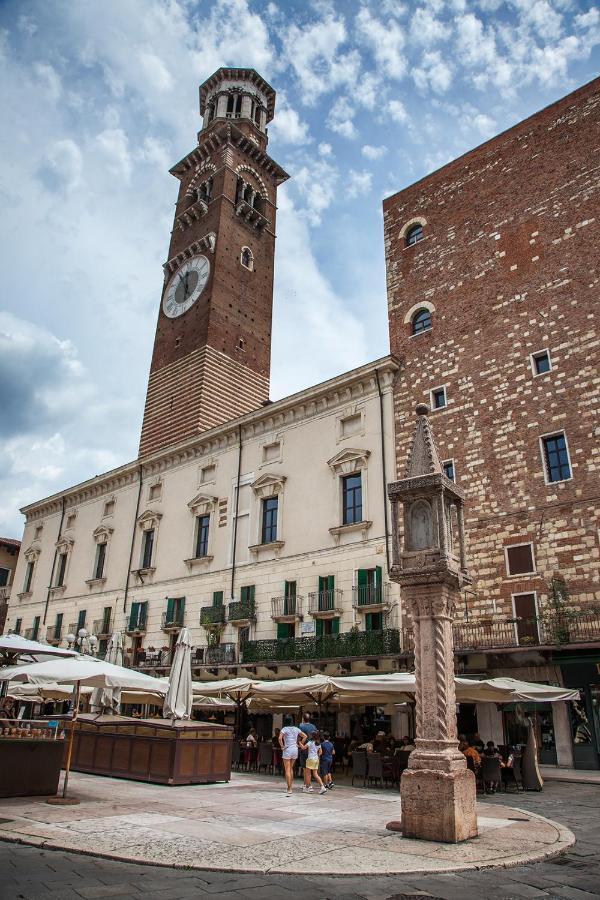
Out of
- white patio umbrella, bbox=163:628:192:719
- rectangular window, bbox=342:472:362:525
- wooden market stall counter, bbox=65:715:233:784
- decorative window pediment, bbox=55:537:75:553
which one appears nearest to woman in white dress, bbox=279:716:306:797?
wooden market stall counter, bbox=65:715:233:784

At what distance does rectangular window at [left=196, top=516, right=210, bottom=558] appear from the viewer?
98.8ft

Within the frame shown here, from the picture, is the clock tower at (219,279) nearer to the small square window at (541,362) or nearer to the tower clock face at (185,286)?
the tower clock face at (185,286)

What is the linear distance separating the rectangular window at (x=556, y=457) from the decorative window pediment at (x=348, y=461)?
645cm

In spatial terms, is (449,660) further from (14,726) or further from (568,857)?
(14,726)

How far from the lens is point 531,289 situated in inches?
945

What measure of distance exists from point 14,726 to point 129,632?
68.4 feet

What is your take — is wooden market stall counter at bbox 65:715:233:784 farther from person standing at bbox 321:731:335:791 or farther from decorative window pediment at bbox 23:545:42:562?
decorative window pediment at bbox 23:545:42:562

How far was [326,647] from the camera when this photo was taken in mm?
22969

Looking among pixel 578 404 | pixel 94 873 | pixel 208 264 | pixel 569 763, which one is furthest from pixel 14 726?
pixel 208 264

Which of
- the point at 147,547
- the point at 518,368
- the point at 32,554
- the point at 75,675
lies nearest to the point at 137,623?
the point at 147,547

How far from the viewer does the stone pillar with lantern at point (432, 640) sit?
853 centimetres

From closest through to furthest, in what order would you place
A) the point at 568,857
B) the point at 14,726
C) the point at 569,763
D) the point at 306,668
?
the point at 568,857, the point at 14,726, the point at 569,763, the point at 306,668

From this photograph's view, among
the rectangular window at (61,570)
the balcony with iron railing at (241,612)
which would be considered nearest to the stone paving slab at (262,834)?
the balcony with iron railing at (241,612)

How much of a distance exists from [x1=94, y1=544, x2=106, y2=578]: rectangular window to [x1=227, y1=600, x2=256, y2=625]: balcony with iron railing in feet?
36.9
